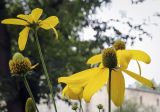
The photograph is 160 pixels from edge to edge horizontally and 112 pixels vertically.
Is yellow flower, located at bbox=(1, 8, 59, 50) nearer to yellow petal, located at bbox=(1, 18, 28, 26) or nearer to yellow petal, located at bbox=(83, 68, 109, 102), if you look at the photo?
yellow petal, located at bbox=(1, 18, 28, 26)

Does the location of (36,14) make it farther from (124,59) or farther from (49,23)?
(124,59)

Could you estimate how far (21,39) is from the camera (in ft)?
2.25

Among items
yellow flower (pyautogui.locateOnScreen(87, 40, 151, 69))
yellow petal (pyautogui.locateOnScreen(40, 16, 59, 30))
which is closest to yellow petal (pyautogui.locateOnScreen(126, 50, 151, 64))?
yellow flower (pyautogui.locateOnScreen(87, 40, 151, 69))

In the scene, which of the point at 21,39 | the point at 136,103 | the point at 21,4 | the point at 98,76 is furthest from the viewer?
the point at 136,103

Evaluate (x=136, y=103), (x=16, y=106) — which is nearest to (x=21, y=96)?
(x=16, y=106)

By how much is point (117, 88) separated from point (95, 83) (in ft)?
0.13

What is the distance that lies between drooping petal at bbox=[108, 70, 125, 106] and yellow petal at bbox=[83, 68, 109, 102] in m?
0.01

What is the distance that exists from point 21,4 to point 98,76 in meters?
7.72

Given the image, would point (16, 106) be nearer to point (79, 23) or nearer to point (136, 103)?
point (79, 23)

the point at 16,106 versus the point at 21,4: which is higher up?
the point at 21,4

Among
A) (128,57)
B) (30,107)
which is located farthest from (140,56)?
(30,107)

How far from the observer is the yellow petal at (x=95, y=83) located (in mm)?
517

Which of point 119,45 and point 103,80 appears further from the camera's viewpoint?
point 119,45

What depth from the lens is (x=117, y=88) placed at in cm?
56
